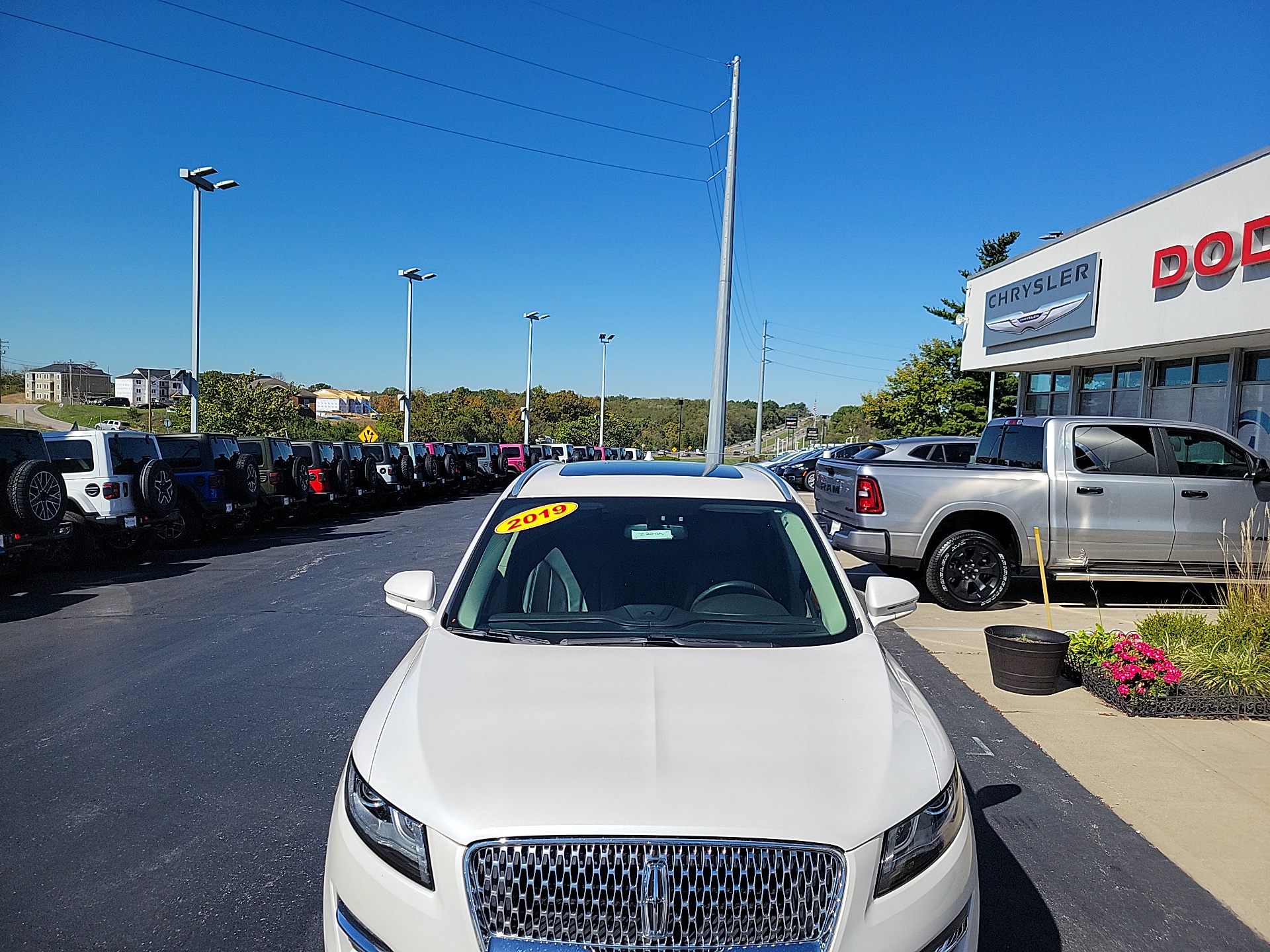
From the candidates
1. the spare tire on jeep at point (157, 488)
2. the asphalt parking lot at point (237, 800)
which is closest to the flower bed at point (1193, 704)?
the asphalt parking lot at point (237, 800)

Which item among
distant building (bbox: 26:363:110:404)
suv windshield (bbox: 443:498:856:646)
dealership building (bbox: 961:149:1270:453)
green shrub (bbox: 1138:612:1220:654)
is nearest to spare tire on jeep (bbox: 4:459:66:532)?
suv windshield (bbox: 443:498:856:646)

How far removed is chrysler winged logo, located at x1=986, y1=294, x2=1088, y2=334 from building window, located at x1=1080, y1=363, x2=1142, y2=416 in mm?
1852

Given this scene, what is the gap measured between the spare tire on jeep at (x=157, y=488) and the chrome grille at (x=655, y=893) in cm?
1277

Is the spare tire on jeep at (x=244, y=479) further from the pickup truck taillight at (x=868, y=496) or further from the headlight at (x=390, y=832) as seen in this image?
the headlight at (x=390, y=832)

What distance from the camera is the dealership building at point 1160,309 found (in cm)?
1400

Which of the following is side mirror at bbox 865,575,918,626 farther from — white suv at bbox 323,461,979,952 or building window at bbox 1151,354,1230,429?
building window at bbox 1151,354,1230,429

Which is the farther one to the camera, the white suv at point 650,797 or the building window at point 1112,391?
the building window at point 1112,391

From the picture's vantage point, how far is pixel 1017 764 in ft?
16.6

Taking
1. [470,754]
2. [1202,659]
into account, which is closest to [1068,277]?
[1202,659]

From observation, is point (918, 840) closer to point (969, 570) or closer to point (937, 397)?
point (969, 570)

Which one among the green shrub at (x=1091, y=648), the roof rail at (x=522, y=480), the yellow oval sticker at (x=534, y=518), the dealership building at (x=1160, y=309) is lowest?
the green shrub at (x=1091, y=648)

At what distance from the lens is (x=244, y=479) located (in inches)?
627

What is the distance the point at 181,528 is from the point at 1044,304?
17843 mm

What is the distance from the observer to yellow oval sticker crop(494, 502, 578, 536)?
391 centimetres
